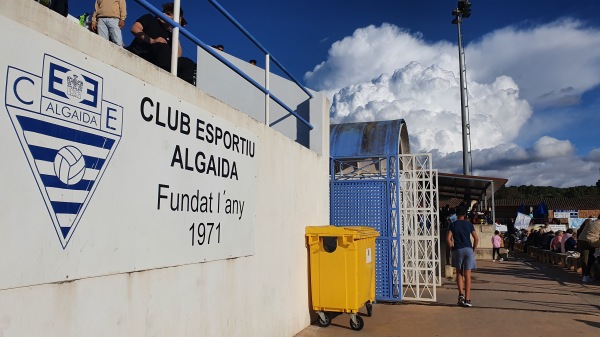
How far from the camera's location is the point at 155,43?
495 cm

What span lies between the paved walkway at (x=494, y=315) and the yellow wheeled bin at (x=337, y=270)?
36 cm

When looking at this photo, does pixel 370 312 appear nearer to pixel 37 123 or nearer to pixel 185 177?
pixel 185 177

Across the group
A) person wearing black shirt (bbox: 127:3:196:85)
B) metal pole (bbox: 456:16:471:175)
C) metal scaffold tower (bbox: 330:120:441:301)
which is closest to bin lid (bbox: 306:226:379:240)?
metal scaffold tower (bbox: 330:120:441:301)

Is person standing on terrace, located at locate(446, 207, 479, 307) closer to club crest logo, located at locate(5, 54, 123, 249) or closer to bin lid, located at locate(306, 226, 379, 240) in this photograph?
bin lid, located at locate(306, 226, 379, 240)

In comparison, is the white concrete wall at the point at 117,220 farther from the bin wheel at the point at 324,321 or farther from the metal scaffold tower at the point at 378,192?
the metal scaffold tower at the point at 378,192

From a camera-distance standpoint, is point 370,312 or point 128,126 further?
point 370,312

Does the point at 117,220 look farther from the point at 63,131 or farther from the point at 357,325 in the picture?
the point at 357,325

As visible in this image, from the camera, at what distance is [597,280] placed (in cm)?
1280

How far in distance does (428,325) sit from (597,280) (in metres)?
8.30

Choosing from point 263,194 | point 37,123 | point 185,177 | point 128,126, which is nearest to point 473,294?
point 263,194

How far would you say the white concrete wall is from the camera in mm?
2494

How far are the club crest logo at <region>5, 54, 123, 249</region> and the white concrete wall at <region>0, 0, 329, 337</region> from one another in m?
0.01

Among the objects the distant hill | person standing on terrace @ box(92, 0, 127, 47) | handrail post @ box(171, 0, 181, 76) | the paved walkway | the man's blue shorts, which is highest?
the distant hill

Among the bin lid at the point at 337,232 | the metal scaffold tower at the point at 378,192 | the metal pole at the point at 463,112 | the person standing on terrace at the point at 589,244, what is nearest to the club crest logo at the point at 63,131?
the bin lid at the point at 337,232
